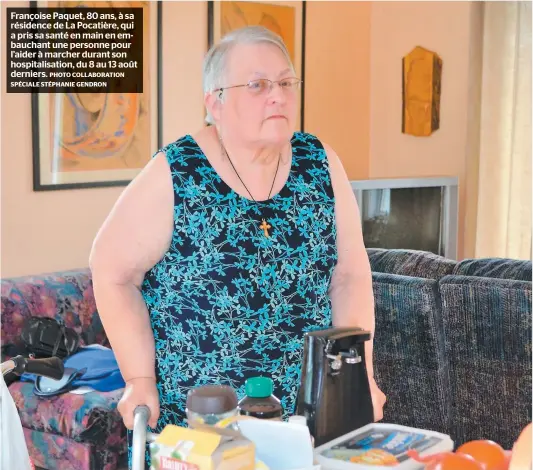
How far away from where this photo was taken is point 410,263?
10.3 ft

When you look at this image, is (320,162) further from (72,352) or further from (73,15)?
(73,15)

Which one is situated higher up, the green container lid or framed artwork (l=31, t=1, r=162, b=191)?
framed artwork (l=31, t=1, r=162, b=191)

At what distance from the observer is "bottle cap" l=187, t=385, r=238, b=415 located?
3.75 ft

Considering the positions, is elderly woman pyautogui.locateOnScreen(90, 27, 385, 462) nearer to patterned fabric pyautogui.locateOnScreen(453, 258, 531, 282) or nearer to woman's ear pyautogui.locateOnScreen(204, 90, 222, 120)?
woman's ear pyautogui.locateOnScreen(204, 90, 222, 120)

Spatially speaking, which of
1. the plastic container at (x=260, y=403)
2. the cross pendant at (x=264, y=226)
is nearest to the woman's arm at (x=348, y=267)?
the cross pendant at (x=264, y=226)

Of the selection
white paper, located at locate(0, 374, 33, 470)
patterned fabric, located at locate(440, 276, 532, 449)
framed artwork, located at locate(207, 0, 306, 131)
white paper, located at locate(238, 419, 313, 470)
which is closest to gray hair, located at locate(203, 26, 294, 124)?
white paper, located at locate(0, 374, 33, 470)

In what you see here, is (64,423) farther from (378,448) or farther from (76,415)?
(378,448)

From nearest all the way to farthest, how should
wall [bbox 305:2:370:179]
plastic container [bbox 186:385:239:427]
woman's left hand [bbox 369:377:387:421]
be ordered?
plastic container [bbox 186:385:239:427]
woman's left hand [bbox 369:377:387:421]
wall [bbox 305:2:370:179]

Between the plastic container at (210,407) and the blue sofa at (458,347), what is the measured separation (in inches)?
68.8

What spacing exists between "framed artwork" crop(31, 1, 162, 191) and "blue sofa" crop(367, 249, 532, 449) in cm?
194

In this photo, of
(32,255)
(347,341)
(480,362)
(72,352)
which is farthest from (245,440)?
(32,255)

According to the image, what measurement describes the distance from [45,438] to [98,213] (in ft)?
4.39
